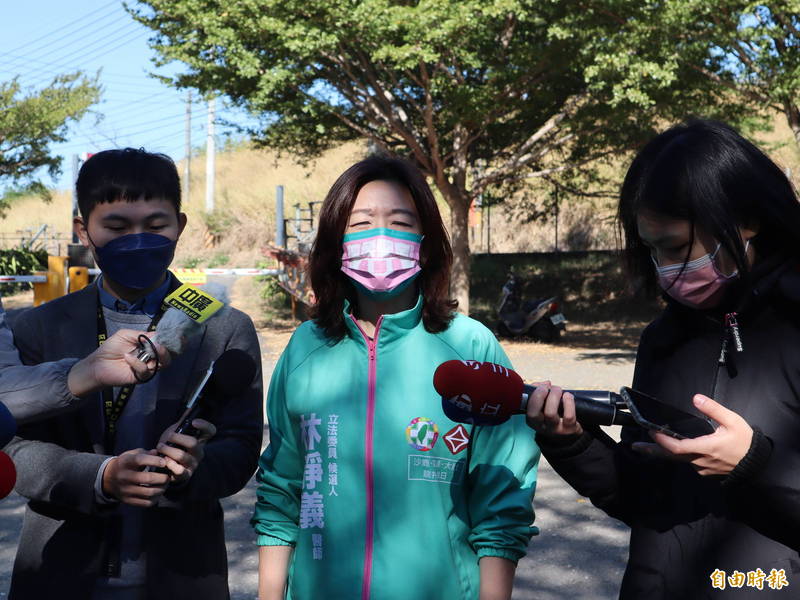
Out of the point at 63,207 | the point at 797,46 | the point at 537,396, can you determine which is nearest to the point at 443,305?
the point at 537,396

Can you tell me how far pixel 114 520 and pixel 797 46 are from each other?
12800 mm

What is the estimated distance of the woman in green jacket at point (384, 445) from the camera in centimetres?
239

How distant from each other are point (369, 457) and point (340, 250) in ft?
2.11

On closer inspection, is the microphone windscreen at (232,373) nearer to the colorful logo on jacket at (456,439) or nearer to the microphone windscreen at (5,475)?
the colorful logo on jacket at (456,439)

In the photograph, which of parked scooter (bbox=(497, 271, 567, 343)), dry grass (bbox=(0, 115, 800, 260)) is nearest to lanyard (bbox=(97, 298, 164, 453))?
parked scooter (bbox=(497, 271, 567, 343))

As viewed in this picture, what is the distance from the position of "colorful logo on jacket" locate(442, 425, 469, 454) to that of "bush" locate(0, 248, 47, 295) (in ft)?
86.2

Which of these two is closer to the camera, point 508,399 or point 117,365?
point 508,399

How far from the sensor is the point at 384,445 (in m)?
2.46

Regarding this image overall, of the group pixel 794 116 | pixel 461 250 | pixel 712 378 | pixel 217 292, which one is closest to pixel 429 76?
pixel 461 250

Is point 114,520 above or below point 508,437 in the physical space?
below

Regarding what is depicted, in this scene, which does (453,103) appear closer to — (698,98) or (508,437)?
(698,98)

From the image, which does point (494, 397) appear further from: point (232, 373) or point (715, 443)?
point (232, 373)

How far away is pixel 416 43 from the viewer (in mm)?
14406

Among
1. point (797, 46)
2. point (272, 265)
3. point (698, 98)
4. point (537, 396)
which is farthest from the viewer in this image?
point (272, 265)
